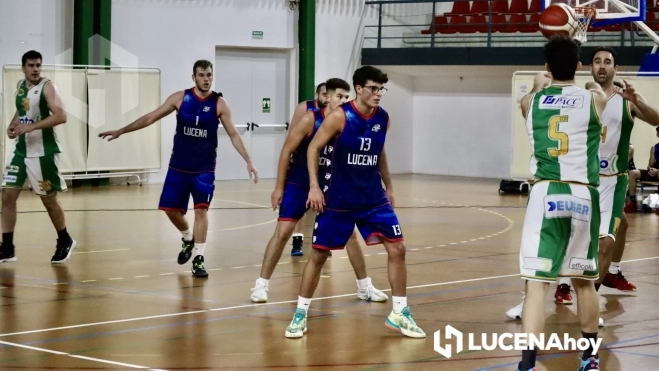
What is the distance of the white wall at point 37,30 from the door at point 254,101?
3663mm

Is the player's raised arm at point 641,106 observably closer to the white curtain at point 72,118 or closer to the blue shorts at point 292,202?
the blue shorts at point 292,202

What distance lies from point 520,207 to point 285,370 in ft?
39.8

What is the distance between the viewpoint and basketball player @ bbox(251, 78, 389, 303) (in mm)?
7840

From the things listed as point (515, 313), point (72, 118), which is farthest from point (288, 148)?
point (72, 118)

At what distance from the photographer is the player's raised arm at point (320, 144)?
278 inches

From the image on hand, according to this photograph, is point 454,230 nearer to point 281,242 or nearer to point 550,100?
point 281,242

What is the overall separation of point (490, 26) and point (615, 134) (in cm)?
1606

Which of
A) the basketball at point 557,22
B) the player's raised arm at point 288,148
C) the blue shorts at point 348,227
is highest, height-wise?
the basketball at point 557,22

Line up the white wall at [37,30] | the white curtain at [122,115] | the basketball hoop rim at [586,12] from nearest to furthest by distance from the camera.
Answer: the basketball hoop rim at [586,12]
the white wall at [37,30]
the white curtain at [122,115]

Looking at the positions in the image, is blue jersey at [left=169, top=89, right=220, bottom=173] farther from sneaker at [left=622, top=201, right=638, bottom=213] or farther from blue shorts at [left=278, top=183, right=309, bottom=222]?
sneaker at [left=622, top=201, right=638, bottom=213]

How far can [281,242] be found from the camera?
8492 mm

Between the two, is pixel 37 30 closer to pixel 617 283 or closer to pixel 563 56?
pixel 617 283

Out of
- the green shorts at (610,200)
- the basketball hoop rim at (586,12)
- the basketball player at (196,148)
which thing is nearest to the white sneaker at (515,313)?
the green shorts at (610,200)

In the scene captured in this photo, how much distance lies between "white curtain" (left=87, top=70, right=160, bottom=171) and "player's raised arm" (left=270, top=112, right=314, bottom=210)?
12.9 meters
